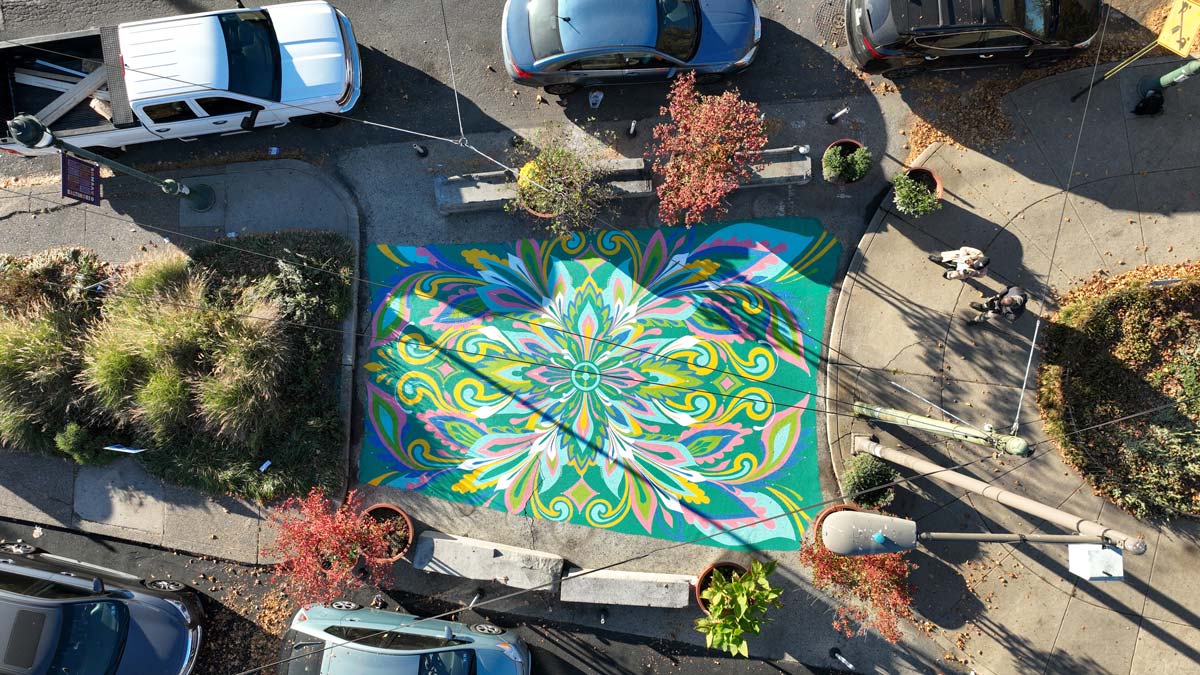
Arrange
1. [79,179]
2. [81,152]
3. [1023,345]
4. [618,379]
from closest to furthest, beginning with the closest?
1. [81,152]
2. [79,179]
3. [1023,345]
4. [618,379]

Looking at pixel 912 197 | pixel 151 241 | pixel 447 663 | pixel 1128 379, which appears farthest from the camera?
pixel 151 241

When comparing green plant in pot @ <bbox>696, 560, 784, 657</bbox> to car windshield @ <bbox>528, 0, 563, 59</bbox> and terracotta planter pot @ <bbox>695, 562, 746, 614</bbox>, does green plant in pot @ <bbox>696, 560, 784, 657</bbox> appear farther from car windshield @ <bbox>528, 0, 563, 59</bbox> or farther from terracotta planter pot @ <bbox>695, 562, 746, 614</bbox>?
car windshield @ <bbox>528, 0, 563, 59</bbox>

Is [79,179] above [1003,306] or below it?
above

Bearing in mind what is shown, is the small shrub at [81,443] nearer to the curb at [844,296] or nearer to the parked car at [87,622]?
the parked car at [87,622]

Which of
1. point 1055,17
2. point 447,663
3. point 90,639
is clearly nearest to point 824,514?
point 447,663

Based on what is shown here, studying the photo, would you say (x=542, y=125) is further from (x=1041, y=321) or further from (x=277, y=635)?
(x=277, y=635)

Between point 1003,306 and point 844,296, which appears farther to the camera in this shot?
point 844,296

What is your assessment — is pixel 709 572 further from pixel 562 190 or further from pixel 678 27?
pixel 678 27
